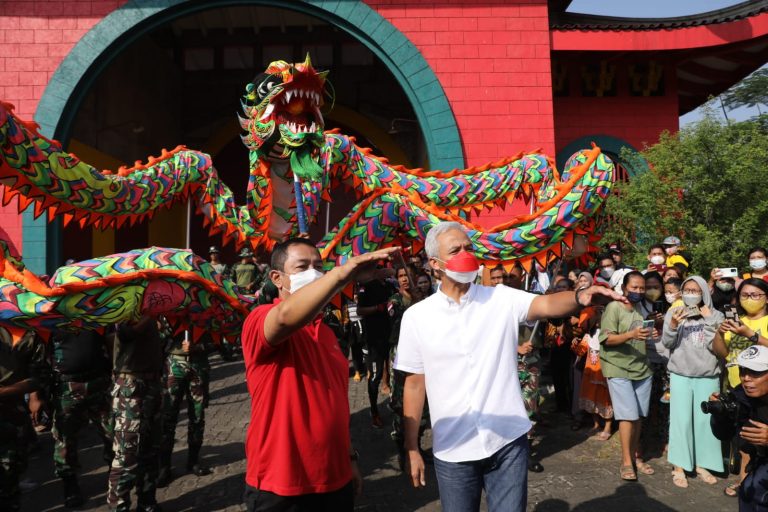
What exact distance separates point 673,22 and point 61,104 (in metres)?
10.5

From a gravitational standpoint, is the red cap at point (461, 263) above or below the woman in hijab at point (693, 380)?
above

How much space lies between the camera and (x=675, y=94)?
11.9 metres

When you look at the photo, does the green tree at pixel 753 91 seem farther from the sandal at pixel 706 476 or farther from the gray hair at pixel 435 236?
the gray hair at pixel 435 236

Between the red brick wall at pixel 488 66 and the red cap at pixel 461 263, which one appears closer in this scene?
the red cap at pixel 461 263

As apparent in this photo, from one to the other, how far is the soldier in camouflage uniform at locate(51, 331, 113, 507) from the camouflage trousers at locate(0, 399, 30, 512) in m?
0.82

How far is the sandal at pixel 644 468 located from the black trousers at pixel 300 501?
11.9 ft

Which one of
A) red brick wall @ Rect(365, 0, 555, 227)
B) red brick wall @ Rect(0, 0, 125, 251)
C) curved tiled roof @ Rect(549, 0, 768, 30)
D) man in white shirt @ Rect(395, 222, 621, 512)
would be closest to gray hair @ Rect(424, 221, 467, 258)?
man in white shirt @ Rect(395, 222, 621, 512)

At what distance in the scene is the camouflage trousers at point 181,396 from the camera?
513cm

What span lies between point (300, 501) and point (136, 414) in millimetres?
2323

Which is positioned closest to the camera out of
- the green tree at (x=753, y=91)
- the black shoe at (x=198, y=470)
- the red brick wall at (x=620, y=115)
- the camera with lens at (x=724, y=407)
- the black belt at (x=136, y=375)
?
the camera with lens at (x=724, y=407)

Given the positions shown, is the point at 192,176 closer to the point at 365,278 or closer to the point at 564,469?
the point at 365,278

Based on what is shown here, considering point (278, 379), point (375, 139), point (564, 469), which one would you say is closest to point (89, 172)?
point (278, 379)

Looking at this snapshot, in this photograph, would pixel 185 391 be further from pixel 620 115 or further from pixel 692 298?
pixel 620 115

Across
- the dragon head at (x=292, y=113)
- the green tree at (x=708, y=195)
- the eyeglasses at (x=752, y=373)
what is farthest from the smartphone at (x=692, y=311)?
the dragon head at (x=292, y=113)
